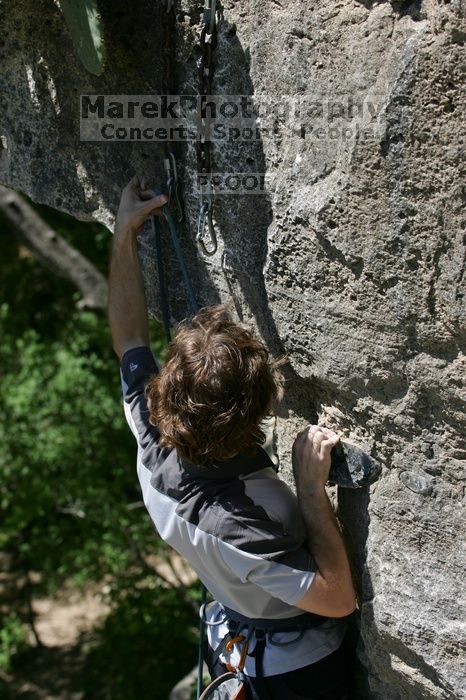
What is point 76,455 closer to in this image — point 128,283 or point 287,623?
point 128,283

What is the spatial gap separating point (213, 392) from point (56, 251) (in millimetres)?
3644

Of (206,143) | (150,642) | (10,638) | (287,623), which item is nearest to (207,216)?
(206,143)

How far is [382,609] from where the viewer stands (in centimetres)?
197

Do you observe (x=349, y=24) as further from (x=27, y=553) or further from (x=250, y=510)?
(x=27, y=553)

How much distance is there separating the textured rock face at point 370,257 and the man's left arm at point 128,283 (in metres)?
0.13

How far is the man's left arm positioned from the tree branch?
2.85 metres

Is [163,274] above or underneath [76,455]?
above

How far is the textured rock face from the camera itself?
1628mm

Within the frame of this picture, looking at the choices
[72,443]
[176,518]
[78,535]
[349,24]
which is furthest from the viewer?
[78,535]

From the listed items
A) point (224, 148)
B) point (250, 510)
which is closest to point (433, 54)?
point (224, 148)

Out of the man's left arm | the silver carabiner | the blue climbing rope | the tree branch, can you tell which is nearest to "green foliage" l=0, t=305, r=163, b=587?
the tree branch

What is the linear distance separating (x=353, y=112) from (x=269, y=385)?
58 centimetres

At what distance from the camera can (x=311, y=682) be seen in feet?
6.55

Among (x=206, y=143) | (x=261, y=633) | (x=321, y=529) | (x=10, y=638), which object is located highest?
(x=206, y=143)
